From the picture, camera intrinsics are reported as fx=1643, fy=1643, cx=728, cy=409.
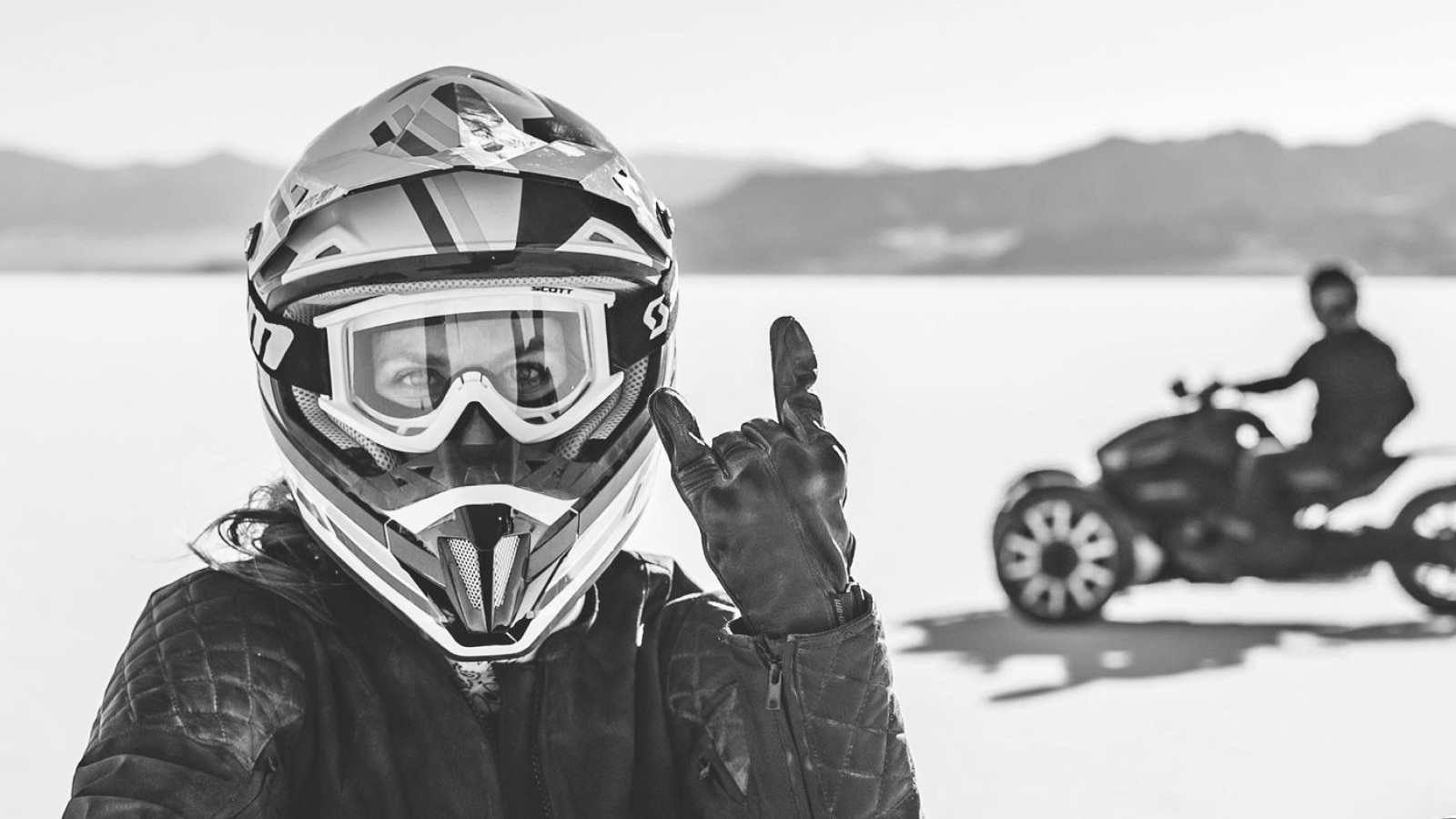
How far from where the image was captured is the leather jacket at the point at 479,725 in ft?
5.95

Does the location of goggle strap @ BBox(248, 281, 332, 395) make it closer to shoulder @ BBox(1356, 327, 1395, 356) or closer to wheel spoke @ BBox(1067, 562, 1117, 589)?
wheel spoke @ BBox(1067, 562, 1117, 589)

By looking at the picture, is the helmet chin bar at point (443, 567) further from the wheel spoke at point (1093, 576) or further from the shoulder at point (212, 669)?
the wheel spoke at point (1093, 576)

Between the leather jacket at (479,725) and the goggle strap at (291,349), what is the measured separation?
282 millimetres

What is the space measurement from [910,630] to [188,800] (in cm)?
539

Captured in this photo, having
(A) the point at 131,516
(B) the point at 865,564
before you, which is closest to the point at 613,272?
(B) the point at 865,564

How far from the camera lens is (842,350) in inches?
946

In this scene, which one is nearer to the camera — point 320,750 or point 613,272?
point 320,750

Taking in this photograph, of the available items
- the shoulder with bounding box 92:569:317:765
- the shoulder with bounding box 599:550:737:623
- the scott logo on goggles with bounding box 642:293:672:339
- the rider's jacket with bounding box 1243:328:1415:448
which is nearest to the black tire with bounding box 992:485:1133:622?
the rider's jacket with bounding box 1243:328:1415:448

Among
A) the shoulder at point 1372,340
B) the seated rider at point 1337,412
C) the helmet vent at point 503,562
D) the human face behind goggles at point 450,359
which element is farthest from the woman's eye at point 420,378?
the shoulder at point 1372,340

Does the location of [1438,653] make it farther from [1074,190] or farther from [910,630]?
[1074,190]

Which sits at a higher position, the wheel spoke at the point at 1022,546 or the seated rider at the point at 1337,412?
the seated rider at the point at 1337,412

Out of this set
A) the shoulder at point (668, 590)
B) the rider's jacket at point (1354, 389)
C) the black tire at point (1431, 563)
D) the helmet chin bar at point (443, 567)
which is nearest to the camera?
the helmet chin bar at point (443, 567)

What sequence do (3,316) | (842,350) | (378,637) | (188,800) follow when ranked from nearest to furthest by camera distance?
(188,800)
(378,637)
(842,350)
(3,316)

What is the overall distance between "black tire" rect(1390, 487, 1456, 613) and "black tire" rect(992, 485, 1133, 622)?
3.81 ft
